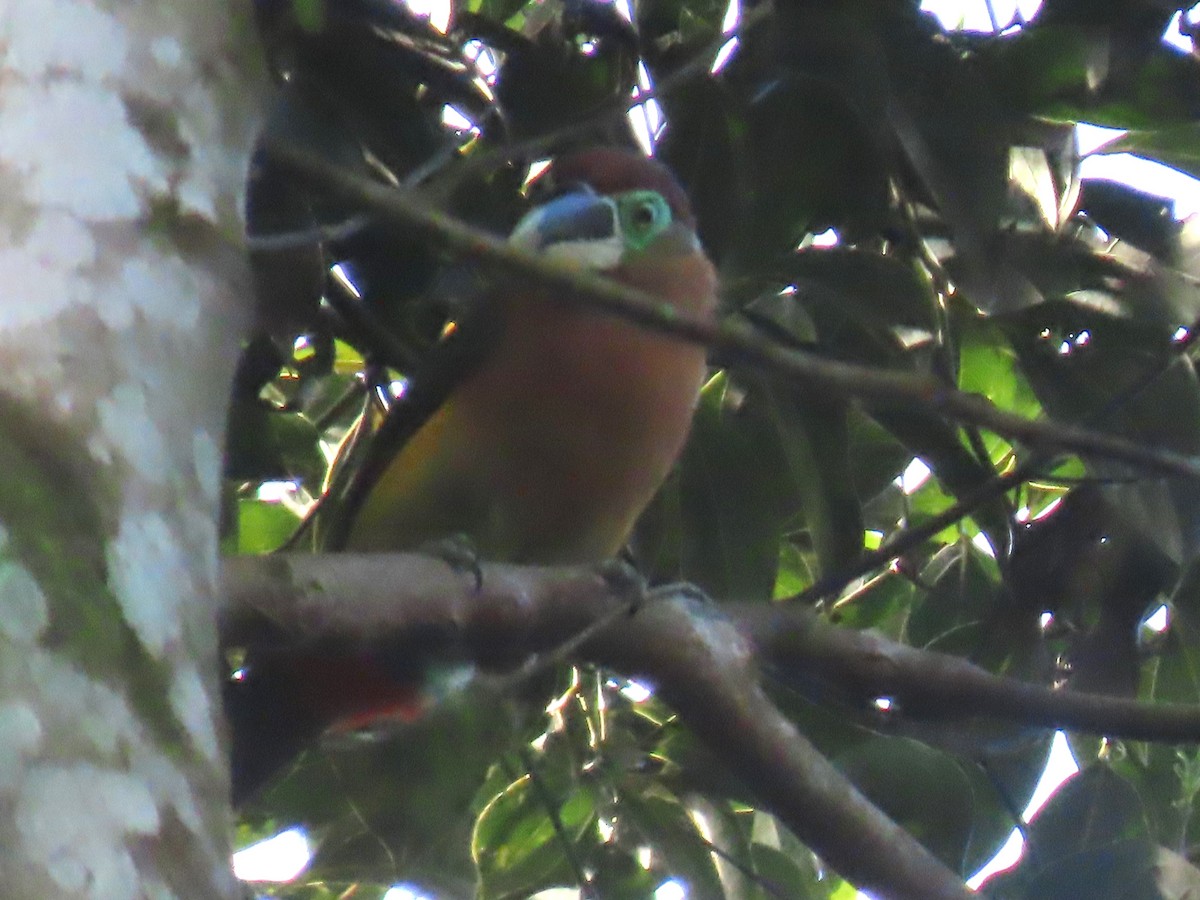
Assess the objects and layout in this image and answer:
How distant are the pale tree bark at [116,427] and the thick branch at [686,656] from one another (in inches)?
12.5

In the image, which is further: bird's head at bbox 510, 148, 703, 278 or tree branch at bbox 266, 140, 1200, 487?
bird's head at bbox 510, 148, 703, 278

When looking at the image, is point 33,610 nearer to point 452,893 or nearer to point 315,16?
point 315,16

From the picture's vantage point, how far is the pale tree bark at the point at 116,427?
767 millimetres

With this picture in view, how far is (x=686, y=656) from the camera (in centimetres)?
158

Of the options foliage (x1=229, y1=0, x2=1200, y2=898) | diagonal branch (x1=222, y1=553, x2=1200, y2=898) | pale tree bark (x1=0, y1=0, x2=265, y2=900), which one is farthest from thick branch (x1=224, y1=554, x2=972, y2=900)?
pale tree bark (x1=0, y1=0, x2=265, y2=900)

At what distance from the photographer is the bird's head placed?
1.96m

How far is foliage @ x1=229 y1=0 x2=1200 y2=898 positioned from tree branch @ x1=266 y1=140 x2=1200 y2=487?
0.48 meters

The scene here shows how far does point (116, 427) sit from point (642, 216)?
1.23 m

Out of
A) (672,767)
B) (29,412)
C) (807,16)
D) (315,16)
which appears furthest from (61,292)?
(672,767)

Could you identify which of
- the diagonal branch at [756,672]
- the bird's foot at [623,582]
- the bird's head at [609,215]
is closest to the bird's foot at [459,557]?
the diagonal branch at [756,672]

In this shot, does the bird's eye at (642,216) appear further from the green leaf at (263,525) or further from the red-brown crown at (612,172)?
the green leaf at (263,525)

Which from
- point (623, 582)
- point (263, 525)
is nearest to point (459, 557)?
point (623, 582)

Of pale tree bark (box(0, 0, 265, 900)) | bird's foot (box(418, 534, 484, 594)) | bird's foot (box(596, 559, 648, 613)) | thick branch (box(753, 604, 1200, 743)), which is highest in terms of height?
pale tree bark (box(0, 0, 265, 900))

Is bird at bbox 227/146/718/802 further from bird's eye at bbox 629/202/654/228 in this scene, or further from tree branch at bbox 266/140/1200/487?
tree branch at bbox 266/140/1200/487
